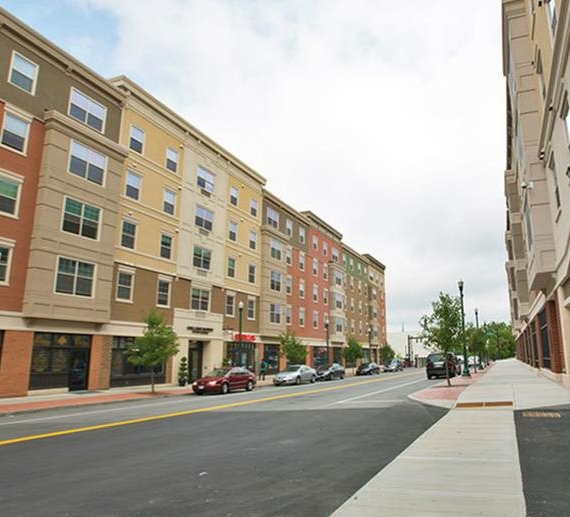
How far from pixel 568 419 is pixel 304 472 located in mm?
7257

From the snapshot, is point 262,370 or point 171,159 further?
point 262,370

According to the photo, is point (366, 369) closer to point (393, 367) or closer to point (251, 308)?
point (393, 367)

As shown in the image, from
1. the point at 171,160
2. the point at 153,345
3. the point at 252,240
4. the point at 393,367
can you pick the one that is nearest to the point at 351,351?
the point at 393,367

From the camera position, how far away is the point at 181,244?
33031 millimetres

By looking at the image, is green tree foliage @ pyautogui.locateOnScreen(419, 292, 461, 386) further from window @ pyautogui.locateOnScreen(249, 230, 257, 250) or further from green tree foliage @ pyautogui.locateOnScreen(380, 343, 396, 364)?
green tree foliage @ pyautogui.locateOnScreen(380, 343, 396, 364)

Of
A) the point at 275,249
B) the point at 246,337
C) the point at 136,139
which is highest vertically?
the point at 136,139

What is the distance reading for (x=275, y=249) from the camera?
45.4 meters

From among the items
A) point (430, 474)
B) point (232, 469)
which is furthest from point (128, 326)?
point (430, 474)

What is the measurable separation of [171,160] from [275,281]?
1640 centimetres

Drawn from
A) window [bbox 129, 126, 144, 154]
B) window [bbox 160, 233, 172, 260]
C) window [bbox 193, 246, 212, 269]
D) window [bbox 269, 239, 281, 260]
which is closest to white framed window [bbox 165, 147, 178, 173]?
window [bbox 129, 126, 144, 154]

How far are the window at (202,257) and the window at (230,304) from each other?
370 cm

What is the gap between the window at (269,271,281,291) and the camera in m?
44.1

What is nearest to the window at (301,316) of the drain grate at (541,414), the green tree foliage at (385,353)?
the green tree foliage at (385,353)

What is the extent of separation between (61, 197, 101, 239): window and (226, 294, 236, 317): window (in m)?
14.3
